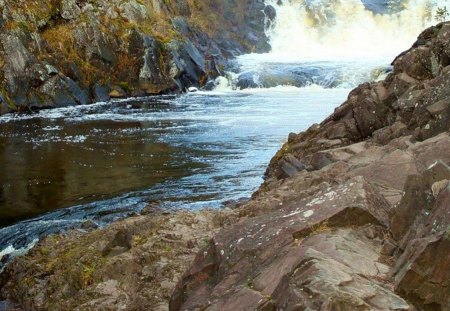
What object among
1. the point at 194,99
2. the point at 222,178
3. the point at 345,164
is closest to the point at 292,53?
the point at 194,99

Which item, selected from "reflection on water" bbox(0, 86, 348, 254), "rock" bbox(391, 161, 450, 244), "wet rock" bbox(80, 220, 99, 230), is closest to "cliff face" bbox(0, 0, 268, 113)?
"reflection on water" bbox(0, 86, 348, 254)

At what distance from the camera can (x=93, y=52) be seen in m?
35.0

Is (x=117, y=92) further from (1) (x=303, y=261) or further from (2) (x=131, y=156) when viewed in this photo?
(1) (x=303, y=261)

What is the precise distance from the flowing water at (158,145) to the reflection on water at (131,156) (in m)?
0.04

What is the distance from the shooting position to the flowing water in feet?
43.1

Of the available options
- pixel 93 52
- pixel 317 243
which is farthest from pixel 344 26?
pixel 317 243

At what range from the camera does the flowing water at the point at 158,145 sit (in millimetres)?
13141

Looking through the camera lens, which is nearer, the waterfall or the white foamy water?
the waterfall

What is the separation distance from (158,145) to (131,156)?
6.42ft

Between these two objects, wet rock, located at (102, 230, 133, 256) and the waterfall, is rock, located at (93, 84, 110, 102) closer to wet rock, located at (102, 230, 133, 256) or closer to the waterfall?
the waterfall

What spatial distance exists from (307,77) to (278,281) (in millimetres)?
37408

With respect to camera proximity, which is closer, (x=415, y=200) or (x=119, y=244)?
(x=415, y=200)

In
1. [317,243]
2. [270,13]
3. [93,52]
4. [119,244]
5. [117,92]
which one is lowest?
[119,244]

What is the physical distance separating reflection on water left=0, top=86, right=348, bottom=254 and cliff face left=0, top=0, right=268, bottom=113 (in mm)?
2356
